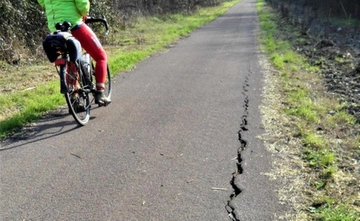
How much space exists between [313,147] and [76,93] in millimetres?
3016

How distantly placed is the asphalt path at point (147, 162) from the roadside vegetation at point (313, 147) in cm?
21

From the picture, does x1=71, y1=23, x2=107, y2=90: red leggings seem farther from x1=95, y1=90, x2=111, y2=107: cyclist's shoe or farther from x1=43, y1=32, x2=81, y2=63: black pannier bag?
x1=43, y1=32, x2=81, y2=63: black pannier bag

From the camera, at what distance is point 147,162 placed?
4113mm

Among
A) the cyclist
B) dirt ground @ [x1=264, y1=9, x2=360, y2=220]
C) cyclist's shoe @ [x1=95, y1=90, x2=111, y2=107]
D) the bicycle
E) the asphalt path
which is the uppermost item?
the cyclist

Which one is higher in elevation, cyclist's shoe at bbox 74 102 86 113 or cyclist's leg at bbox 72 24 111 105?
cyclist's leg at bbox 72 24 111 105

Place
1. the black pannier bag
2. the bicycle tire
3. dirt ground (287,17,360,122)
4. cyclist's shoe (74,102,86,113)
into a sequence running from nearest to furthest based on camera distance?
the black pannier bag → the bicycle tire → cyclist's shoe (74,102,86,113) → dirt ground (287,17,360,122)

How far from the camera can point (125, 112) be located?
5859 mm

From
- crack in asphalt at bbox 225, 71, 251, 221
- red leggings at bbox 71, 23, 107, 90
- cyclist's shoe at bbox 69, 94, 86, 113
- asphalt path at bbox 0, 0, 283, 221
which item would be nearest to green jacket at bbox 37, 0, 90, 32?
Result: red leggings at bbox 71, 23, 107, 90

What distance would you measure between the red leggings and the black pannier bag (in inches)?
11.4

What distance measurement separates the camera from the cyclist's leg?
529 cm

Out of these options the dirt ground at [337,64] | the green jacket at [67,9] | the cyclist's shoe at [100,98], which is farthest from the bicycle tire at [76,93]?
the dirt ground at [337,64]

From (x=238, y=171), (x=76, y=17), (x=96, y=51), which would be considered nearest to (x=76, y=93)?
(x=96, y=51)

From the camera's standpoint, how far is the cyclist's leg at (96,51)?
17.3ft

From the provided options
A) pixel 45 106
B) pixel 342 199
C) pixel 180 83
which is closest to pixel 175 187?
pixel 342 199
